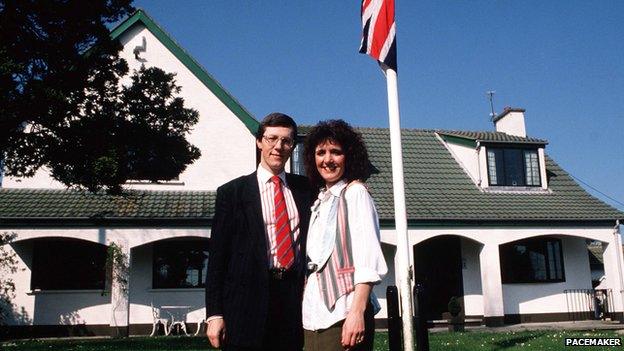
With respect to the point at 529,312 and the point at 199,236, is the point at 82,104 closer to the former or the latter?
the point at 199,236

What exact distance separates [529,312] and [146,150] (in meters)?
13.0

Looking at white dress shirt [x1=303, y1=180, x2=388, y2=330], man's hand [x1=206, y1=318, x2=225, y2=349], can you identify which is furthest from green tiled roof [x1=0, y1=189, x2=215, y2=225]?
white dress shirt [x1=303, y1=180, x2=388, y2=330]

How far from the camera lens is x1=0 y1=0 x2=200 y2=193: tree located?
8508mm

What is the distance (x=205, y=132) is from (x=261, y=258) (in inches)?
512

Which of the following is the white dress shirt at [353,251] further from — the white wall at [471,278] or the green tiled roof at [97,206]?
the white wall at [471,278]

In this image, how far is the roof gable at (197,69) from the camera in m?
15.6

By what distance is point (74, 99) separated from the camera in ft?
29.5

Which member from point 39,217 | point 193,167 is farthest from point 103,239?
point 193,167

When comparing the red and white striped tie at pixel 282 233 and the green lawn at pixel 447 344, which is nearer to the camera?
the red and white striped tie at pixel 282 233

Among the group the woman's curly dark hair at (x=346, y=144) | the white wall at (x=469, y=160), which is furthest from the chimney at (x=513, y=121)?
the woman's curly dark hair at (x=346, y=144)

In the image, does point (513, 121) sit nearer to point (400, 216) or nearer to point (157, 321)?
point (157, 321)

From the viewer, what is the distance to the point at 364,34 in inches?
258

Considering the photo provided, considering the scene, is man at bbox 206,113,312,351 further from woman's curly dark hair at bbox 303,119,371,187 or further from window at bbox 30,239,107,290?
window at bbox 30,239,107,290

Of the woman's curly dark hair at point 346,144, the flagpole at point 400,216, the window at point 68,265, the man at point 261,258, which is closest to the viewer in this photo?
the man at point 261,258
